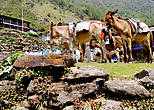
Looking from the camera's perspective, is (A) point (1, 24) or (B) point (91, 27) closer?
(B) point (91, 27)

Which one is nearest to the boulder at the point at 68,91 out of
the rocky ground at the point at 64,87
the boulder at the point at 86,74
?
the rocky ground at the point at 64,87

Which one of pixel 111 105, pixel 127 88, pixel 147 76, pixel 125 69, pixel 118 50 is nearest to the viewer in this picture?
pixel 111 105

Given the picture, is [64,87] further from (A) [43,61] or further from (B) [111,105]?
Result: (B) [111,105]

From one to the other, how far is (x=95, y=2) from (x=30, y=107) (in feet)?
596

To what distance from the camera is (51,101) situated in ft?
10.5

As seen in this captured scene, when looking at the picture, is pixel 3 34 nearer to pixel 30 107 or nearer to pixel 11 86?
pixel 11 86

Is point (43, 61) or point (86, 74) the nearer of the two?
point (86, 74)

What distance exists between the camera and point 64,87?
11.2 feet

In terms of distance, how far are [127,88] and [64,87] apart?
1753mm

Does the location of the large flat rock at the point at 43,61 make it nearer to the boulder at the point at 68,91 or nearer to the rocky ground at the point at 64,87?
the rocky ground at the point at 64,87

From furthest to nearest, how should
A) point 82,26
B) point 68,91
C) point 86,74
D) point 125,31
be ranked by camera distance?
point 82,26 → point 125,31 → point 86,74 → point 68,91

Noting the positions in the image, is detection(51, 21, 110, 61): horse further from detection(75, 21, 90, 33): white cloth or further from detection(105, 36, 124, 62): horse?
detection(105, 36, 124, 62): horse

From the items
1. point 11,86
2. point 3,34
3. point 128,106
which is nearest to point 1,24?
point 3,34

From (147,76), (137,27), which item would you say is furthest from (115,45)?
(147,76)
